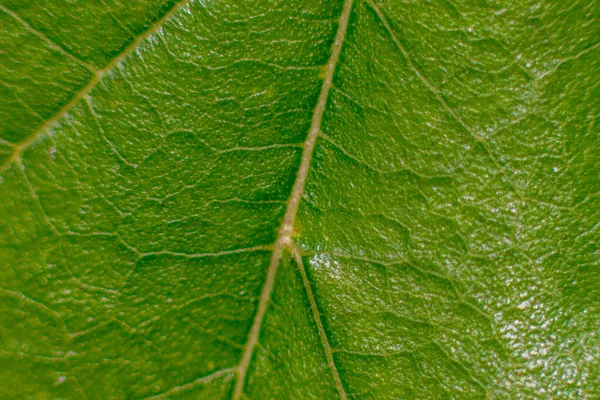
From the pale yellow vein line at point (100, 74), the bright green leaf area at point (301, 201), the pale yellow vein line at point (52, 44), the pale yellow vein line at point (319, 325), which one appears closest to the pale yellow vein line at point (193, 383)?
the bright green leaf area at point (301, 201)

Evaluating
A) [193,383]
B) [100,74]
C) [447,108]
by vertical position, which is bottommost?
[193,383]

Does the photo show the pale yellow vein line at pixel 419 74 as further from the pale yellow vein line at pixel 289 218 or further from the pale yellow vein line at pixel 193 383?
the pale yellow vein line at pixel 193 383

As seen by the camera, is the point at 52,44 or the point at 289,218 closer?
the point at 52,44

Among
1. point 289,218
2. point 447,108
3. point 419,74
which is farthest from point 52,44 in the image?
point 447,108

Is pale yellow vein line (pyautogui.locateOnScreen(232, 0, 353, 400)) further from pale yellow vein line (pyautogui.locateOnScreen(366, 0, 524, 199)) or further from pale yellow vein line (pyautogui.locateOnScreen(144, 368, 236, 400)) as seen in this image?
pale yellow vein line (pyautogui.locateOnScreen(366, 0, 524, 199))

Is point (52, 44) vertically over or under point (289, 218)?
over

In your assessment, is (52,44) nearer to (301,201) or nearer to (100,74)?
(100,74)

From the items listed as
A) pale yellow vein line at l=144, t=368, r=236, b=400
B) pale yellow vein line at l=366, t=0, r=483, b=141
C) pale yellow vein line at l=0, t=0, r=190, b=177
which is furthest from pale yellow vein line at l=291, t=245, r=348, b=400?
pale yellow vein line at l=0, t=0, r=190, b=177
